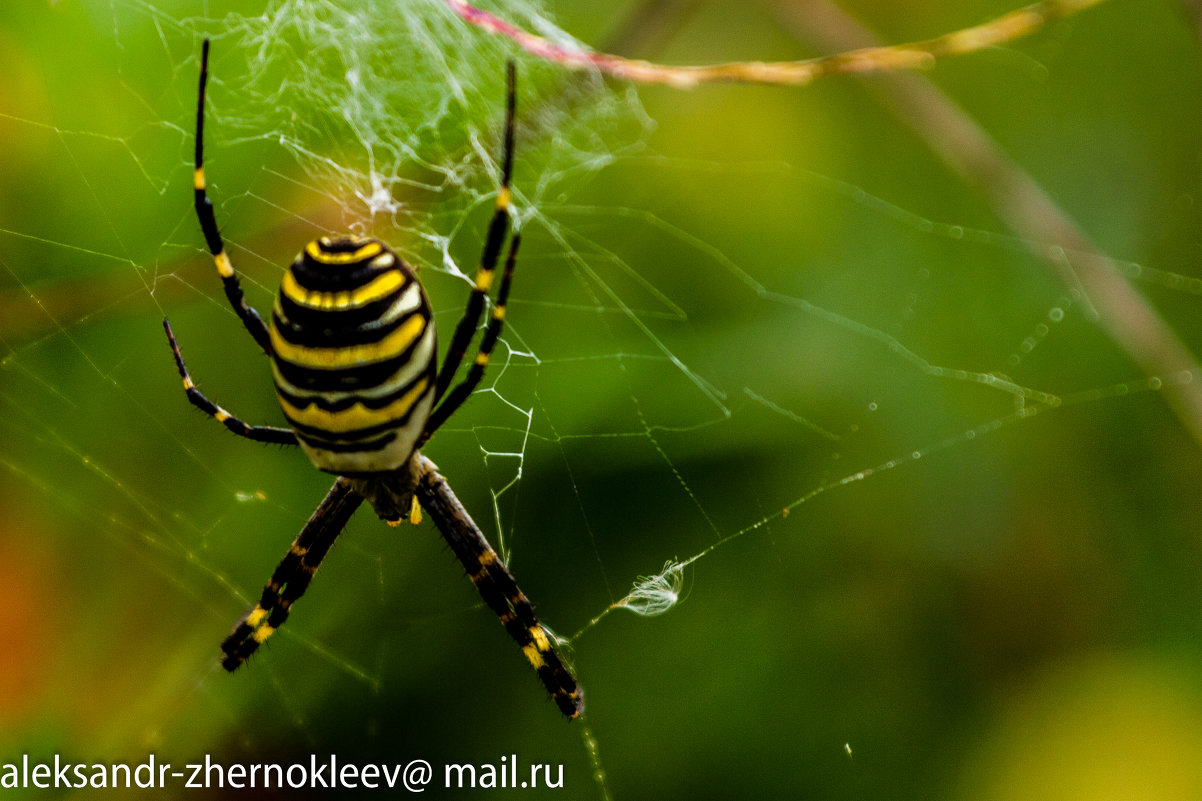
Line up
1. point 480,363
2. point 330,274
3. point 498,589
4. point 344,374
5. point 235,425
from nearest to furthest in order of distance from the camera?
1. point 330,274
2. point 344,374
3. point 480,363
4. point 235,425
5. point 498,589

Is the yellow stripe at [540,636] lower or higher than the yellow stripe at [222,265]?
lower

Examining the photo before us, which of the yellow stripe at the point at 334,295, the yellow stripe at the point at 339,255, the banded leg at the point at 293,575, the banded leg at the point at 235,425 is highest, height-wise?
the yellow stripe at the point at 339,255

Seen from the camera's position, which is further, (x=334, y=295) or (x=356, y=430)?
(x=356, y=430)

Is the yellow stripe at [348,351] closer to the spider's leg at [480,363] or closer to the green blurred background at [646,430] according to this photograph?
the spider's leg at [480,363]

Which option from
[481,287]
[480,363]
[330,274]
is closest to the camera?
[330,274]

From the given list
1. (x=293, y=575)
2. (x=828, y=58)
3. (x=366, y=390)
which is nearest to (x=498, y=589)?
(x=293, y=575)

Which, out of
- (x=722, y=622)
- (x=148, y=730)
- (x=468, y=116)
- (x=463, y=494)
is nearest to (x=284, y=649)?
(x=148, y=730)

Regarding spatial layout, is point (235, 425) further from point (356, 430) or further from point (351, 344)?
point (351, 344)

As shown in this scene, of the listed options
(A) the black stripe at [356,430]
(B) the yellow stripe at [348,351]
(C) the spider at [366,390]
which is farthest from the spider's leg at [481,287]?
(B) the yellow stripe at [348,351]
